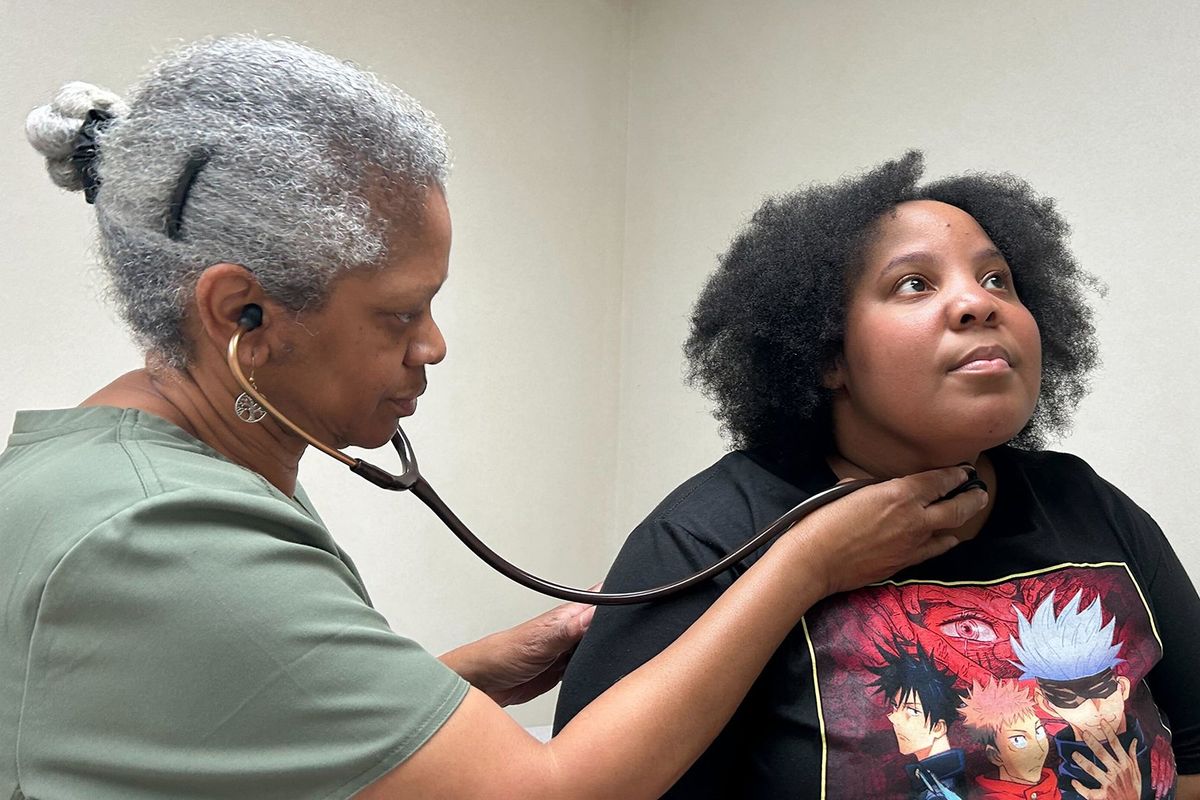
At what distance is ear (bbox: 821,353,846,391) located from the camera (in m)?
1.34

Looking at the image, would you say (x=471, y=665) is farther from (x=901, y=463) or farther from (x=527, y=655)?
(x=901, y=463)

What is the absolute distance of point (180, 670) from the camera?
0.77 meters

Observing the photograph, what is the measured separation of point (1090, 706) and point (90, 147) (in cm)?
120

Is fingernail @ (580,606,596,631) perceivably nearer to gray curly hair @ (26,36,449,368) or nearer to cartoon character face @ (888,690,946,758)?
cartoon character face @ (888,690,946,758)

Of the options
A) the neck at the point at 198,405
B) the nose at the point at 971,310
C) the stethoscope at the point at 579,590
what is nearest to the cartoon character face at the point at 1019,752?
the stethoscope at the point at 579,590

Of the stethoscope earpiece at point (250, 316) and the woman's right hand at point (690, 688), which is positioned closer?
the woman's right hand at point (690, 688)

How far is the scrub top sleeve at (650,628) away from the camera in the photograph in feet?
3.74

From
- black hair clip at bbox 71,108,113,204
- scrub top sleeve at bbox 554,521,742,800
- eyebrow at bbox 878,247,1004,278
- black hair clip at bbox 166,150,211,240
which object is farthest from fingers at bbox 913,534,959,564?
black hair clip at bbox 71,108,113,204

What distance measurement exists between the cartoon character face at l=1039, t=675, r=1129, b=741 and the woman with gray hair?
22cm

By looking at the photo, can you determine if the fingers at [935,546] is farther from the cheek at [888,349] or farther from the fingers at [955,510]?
the cheek at [888,349]

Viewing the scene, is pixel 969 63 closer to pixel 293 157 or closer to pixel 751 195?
pixel 751 195

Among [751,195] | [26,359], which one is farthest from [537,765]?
[751,195]

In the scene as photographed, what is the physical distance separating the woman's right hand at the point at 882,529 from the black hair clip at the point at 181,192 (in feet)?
2.21

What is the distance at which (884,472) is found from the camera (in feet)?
4.35
